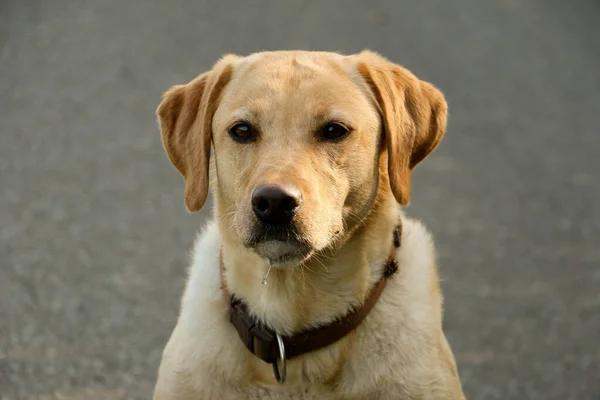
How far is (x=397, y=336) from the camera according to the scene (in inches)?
158

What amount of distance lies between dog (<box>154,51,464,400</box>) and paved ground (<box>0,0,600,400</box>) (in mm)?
1631

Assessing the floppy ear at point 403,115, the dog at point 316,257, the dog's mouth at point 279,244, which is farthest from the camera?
the floppy ear at point 403,115

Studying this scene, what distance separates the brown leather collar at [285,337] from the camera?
3930mm

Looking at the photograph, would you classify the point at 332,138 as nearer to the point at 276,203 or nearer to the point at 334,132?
the point at 334,132

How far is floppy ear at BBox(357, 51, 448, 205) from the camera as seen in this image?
399 cm

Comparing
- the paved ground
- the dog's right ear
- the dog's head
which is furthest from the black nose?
the paved ground

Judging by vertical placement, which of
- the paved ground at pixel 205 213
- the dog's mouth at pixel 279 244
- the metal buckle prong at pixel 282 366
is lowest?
the paved ground at pixel 205 213

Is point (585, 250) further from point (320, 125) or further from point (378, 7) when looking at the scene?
point (378, 7)

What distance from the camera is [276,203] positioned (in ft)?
11.6

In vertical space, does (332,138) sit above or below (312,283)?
above

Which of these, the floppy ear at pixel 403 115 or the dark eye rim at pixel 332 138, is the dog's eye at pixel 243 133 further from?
the floppy ear at pixel 403 115

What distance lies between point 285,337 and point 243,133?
80cm

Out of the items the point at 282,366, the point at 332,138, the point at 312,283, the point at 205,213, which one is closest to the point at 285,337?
the point at 282,366

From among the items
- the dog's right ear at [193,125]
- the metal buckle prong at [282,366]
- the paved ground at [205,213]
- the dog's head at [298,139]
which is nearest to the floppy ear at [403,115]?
the dog's head at [298,139]
